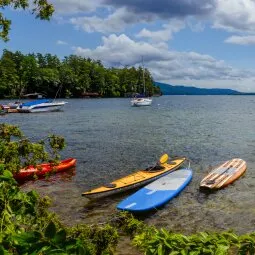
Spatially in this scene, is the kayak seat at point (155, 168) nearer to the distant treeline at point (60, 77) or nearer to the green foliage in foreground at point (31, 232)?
the green foliage in foreground at point (31, 232)

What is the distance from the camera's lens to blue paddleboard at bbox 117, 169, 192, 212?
16594 mm

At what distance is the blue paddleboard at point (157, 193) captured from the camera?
16.6m

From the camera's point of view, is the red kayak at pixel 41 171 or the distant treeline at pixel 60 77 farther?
the distant treeline at pixel 60 77

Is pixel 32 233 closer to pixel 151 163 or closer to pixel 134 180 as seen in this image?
pixel 134 180

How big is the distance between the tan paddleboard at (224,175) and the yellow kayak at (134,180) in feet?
8.87

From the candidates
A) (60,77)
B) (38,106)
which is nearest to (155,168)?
(38,106)

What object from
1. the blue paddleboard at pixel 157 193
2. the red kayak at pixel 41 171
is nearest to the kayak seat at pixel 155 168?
the blue paddleboard at pixel 157 193

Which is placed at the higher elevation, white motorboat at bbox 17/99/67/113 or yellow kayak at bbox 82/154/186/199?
white motorboat at bbox 17/99/67/113

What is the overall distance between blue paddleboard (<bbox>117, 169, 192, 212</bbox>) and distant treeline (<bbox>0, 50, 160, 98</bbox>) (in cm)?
10853

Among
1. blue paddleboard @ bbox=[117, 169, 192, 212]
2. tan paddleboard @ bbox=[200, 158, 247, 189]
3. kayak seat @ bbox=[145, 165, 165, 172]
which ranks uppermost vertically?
kayak seat @ bbox=[145, 165, 165, 172]

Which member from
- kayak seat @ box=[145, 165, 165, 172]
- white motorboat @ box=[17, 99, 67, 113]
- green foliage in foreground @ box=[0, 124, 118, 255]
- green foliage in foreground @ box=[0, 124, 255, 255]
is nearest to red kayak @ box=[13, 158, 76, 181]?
kayak seat @ box=[145, 165, 165, 172]

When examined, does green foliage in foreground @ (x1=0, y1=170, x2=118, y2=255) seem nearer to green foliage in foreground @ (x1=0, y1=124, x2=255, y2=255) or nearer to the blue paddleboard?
green foliage in foreground @ (x1=0, y1=124, x2=255, y2=255)

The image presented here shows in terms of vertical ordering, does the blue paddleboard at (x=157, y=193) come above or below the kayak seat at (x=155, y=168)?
below

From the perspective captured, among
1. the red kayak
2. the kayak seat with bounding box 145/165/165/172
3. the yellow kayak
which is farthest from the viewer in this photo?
the kayak seat with bounding box 145/165/165/172
